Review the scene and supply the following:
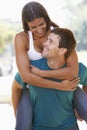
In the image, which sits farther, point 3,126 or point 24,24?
point 3,126

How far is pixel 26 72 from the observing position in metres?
1.79

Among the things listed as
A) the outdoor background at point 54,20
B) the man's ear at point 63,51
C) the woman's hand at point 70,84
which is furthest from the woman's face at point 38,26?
the outdoor background at point 54,20

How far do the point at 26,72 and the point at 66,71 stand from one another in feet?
0.73

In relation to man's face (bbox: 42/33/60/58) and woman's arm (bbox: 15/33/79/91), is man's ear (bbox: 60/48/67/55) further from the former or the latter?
woman's arm (bbox: 15/33/79/91)

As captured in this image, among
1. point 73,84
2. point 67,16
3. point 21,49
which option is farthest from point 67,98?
point 67,16

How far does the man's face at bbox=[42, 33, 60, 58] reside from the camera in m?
1.81

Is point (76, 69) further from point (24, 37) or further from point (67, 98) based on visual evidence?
point (24, 37)

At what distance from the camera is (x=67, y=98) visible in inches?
75.0

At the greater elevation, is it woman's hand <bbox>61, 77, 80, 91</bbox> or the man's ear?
the man's ear

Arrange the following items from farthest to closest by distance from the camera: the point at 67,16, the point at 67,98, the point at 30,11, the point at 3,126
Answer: the point at 67,16 → the point at 3,126 → the point at 67,98 → the point at 30,11

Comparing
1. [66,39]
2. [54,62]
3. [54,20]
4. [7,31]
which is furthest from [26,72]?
[7,31]

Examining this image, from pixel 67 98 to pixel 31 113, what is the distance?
0.23 m

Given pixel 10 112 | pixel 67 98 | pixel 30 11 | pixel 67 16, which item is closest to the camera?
pixel 30 11

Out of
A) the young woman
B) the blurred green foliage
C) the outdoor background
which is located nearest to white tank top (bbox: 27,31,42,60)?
the young woman
